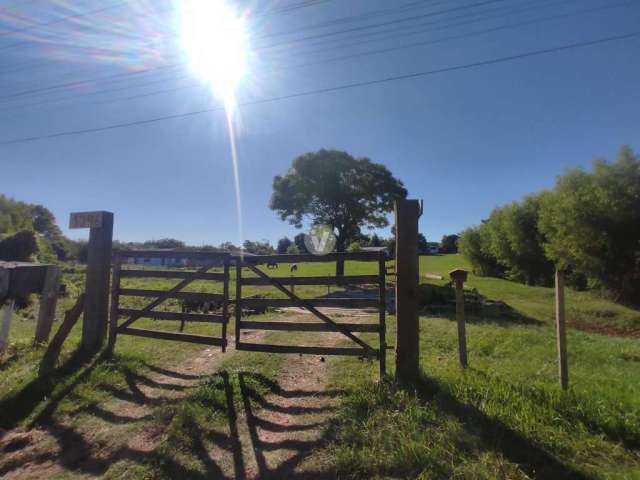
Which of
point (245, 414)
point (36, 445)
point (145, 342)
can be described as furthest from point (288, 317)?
point (36, 445)

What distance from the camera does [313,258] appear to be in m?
5.50

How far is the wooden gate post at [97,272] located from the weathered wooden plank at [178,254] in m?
0.40

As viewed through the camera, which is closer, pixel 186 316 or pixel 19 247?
pixel 186 316

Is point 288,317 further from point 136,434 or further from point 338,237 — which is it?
point 338,237

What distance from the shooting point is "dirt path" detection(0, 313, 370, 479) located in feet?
10.1

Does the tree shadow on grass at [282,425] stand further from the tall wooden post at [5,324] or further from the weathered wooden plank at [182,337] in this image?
the tall wooden post at [5,324]

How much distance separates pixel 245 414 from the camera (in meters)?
3.97

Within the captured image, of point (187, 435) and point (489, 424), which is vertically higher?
Result: point (489, 424)

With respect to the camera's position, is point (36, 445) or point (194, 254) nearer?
point (36, 445)

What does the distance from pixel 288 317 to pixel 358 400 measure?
279 inches

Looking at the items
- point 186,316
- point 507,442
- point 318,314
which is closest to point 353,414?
point 507,442

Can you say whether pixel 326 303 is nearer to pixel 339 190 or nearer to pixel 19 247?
pixel 339 190

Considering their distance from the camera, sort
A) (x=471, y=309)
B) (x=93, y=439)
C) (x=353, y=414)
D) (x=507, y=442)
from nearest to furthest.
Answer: (x=507, y=442)
(x=93, y=439)
(x=353, y=414)
(x=471, y=309)

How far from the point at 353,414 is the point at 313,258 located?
2.51m
